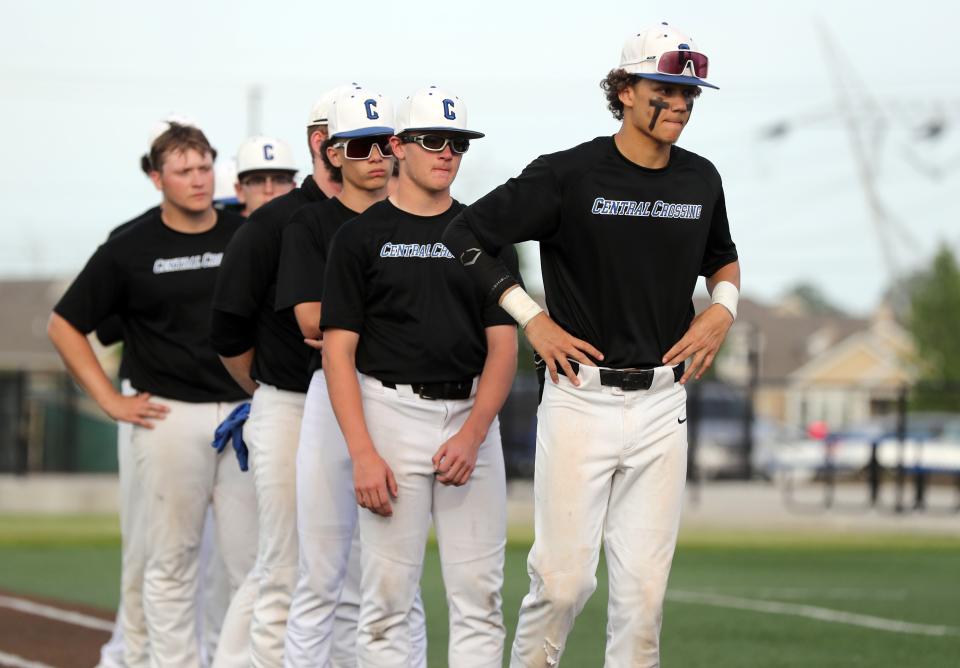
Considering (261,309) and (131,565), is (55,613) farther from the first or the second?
(261,309)

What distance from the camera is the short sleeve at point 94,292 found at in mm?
7613

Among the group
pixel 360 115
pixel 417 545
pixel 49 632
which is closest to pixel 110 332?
pixel 49 632

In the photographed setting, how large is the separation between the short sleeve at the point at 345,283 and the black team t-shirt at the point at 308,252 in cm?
40

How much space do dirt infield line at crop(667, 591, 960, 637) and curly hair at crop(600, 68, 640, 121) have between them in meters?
5.60

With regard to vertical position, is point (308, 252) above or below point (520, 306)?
above

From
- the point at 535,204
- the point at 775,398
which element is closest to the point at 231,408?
the point at 535,204

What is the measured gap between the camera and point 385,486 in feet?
19.3

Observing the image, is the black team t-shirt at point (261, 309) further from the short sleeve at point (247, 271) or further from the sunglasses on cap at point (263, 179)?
the sunglasses on cap at point (263, 179)

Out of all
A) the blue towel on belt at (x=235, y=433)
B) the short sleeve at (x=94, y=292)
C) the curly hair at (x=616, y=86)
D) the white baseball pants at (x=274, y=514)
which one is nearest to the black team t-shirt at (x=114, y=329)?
the short sleeve at (x=94, y=292)

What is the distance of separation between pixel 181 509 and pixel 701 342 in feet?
9.35

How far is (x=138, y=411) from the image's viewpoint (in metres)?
7.51

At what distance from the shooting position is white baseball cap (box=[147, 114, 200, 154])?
7863 millimetres

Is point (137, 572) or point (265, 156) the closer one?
point (137, 572)

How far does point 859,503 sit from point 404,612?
19195 mm
